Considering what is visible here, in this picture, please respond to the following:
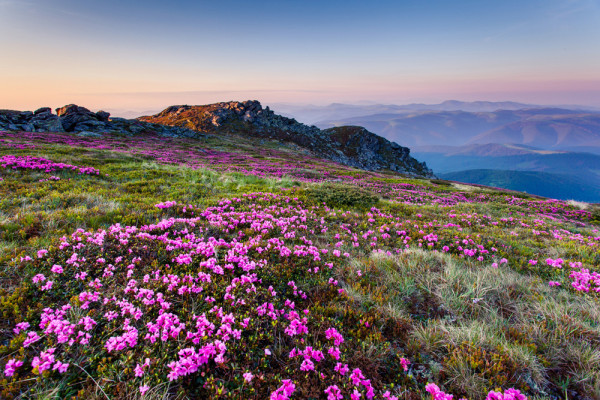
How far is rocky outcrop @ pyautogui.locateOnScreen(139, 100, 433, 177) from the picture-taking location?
10150 centimetres

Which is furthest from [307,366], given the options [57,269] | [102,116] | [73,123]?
[102,116]

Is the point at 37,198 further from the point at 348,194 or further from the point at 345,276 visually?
the point at 348,194

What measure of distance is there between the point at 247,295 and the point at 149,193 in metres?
8.76

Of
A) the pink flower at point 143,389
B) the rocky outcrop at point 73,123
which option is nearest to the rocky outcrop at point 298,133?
the rocky outcrop at point 73,123

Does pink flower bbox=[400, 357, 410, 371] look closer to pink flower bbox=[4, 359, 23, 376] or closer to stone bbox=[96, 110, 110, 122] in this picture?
pink flower bbox=[4, 359, 23, 376]

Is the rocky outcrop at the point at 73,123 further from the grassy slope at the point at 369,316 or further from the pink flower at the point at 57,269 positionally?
the pink flower at the point at 57,269

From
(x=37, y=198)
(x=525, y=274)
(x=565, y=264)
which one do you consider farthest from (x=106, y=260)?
(x=565, y=264)

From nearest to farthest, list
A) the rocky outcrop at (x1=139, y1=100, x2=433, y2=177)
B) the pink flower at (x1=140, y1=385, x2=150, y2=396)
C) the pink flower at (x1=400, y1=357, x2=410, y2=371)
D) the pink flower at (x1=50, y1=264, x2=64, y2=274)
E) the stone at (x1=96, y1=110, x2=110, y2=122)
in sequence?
the pink flower at (x1=140, y1=385, x2=150, y2=396), the pink flower at (x1=400, y1=357, x2=410, y2=371), the pink flower at (x1=50, y1=264, x2=64, y2=274), the stone at (x1=96, y1=110, x2=110, y2=122), the rocky outcrop at (x1=139, y1=100, x2=433, y2=177)

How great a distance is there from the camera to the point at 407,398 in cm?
279

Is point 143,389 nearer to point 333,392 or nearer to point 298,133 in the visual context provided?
point 333,392

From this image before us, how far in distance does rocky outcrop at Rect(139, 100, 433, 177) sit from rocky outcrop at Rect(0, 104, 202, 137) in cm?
3270

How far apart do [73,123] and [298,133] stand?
→ 76.1 meters

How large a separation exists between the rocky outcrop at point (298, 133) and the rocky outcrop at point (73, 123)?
107 ft

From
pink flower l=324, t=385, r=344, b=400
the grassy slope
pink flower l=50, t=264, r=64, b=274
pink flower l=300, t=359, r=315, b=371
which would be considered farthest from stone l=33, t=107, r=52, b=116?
pink flower l=324, t=385, r=344, b=400
